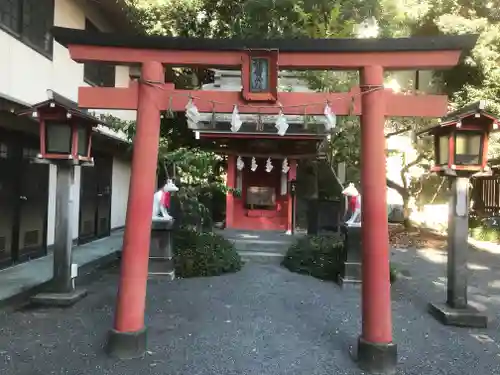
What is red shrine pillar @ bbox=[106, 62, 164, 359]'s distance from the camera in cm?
464

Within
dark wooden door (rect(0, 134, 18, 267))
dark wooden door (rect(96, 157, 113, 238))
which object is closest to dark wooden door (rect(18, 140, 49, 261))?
dark wooden door (rect(0, 134, 18, 267))

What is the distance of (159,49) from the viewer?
4957 millimetres

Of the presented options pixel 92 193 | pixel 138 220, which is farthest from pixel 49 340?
pixel 92 193

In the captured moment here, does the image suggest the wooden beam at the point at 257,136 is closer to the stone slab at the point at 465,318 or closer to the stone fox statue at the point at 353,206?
the stone fox statue at the point at 353,206

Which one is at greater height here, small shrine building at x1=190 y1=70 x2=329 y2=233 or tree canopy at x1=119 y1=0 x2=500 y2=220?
tree canopy at x1=119 y1=0 x2=500 y2=220

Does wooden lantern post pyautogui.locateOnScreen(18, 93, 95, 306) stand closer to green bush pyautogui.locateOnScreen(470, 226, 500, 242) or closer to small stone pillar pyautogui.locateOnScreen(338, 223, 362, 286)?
small stone pillar pyautogui.locateOnScreen(338, 223, 362, 286)

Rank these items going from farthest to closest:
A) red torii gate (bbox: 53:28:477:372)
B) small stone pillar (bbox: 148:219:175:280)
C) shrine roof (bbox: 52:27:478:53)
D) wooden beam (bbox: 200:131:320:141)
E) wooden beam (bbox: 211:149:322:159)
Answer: wooden beam (bbox: 211:149:322:159) → wooden beam (bbox: 200:131:320:141) → small stone pillar (bbox: 148:219:175:280) → shrine roof (bbox: 52:27:478:53) → red torii gate (bbox: 53:28:477:372)

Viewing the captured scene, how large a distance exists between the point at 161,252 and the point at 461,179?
18.0 feet

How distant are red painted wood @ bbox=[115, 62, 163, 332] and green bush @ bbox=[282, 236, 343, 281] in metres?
4.83

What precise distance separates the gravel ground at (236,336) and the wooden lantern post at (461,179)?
28cm

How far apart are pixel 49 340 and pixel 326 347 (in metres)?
3.31

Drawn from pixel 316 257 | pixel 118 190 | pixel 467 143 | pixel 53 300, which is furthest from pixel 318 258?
pixel 118 190

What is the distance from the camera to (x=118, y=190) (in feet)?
49.9

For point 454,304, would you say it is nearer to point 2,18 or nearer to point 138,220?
point 138,220
